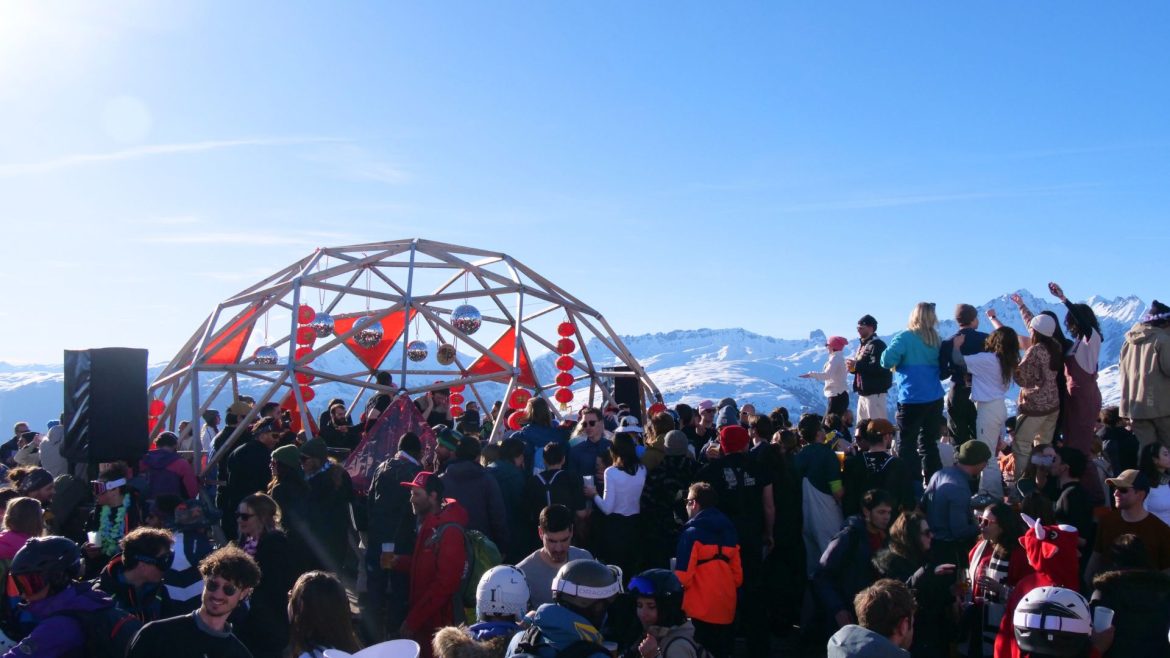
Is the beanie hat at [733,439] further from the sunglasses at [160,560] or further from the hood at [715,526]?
the sunglasses at [160,560]

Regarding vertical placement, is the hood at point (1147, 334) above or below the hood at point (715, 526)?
above

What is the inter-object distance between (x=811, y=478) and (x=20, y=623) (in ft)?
18.0

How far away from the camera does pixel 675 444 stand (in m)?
7.45

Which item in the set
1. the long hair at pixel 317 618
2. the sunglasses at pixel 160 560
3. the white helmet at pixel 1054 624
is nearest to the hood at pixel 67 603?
the sunglasses at pixel 160 560

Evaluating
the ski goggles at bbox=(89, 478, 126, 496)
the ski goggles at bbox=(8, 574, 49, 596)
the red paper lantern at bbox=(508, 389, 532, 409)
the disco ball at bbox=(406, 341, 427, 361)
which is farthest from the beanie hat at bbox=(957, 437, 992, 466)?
the disco ball at bbox=(406, 341, 427, 361)

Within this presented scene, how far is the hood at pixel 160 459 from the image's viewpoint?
28.0 ft

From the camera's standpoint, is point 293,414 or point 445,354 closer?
point 293,414

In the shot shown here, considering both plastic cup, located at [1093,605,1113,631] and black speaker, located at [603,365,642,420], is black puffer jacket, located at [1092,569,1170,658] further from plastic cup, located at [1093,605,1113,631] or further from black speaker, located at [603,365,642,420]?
black speaker, located at [603,365,642,420]

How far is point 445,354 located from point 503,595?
1398 cm

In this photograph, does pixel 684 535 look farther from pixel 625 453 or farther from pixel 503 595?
pixel 503 595

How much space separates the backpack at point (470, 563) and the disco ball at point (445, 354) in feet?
38.7

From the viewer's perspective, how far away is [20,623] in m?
4.66

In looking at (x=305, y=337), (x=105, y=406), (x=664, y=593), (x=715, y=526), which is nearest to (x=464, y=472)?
(x=715, y=526)

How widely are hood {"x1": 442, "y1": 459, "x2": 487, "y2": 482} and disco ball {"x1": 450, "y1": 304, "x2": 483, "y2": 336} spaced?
7.98 meters
